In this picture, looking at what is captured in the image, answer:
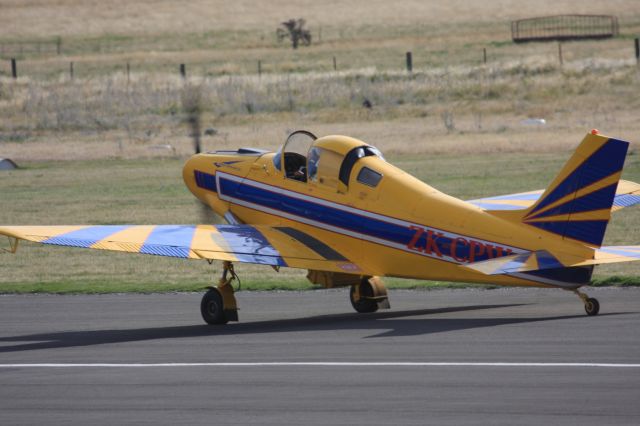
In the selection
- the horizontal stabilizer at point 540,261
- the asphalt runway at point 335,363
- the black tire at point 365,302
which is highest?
the horizontal stabilizer at point 540,261

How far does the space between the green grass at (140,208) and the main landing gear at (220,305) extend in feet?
11.0

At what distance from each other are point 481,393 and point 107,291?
1015 cm

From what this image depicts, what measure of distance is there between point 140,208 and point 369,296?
1478 cm

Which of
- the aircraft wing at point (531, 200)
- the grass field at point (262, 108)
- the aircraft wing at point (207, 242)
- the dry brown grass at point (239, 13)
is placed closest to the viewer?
the aircraft wing at point (207, 242)

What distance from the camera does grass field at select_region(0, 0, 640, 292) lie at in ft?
94.2

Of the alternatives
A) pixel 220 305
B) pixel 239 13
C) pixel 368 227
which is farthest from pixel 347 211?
pixel 239 13

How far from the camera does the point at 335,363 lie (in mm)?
12734

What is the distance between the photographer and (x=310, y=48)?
3474 inches

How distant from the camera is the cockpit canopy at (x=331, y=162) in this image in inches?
624

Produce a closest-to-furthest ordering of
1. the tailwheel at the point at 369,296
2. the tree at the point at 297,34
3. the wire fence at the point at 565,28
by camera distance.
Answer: the tailwheel at the point at 369,296, the wire fence at the point at 565,28, the tree at the point at 297,34

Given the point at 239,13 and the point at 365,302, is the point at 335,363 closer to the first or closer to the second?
the point at 365,302

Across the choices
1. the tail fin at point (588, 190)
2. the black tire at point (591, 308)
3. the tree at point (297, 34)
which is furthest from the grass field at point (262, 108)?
the tail fin at point (588, 190)

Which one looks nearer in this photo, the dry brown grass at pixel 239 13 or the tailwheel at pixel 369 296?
the tailwheel at pixel 369 296

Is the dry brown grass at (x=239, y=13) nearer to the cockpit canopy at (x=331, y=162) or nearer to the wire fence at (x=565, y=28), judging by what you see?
the wire fence at (x=565, y=28)
